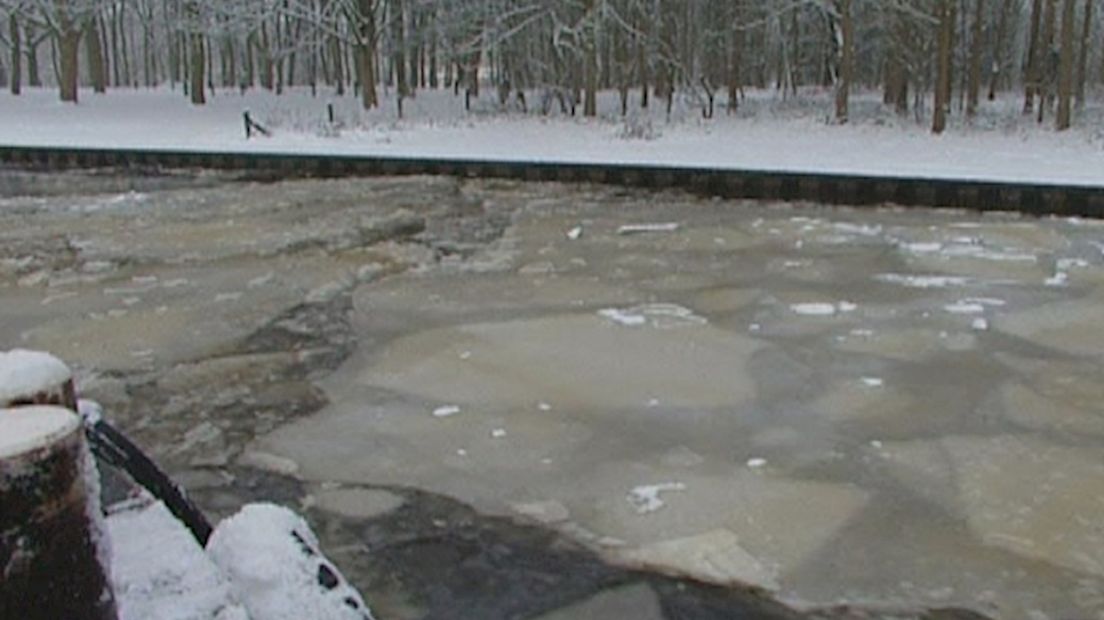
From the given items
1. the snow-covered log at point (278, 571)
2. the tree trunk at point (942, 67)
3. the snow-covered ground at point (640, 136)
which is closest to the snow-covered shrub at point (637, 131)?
the snow-covered ground at point (640, 136)

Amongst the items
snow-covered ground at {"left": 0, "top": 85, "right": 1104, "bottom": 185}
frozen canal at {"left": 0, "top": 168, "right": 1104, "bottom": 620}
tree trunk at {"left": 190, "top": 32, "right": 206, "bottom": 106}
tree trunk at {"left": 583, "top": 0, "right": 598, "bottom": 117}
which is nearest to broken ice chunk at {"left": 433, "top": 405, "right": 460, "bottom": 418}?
frozen canal at {"left": 0, "top": 168, "right": 1104, "bottom": 620}

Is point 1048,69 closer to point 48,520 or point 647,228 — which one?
point 647,228

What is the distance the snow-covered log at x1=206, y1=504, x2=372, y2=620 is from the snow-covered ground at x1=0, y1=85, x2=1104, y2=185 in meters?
9.71

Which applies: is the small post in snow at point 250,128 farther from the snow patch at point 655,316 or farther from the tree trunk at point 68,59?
the snow patch at point 655,316

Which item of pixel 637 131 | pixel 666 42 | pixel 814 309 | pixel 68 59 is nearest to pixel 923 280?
pixel 814 309

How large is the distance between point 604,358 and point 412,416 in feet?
4.09

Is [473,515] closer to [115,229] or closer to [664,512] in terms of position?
[664,512]

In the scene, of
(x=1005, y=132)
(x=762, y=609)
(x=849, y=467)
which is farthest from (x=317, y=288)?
(x=1005, y=132)

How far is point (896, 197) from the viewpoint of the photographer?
10586 mm

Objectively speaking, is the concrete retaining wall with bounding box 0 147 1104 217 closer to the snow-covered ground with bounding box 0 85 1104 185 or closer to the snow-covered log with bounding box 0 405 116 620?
the snow-covered ground with bounding box 0 85 1104 185

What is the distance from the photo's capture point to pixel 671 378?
5.11 metres

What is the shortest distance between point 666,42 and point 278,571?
2196 cm

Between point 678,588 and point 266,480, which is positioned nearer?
point 678,588

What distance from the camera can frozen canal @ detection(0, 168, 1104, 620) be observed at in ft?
11.5
